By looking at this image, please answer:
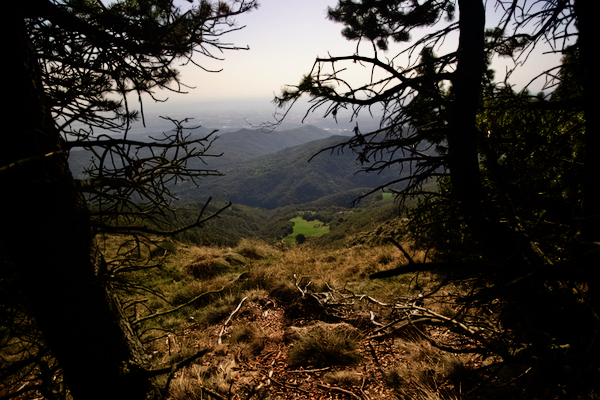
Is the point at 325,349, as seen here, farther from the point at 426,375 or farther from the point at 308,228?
the point at 308,228

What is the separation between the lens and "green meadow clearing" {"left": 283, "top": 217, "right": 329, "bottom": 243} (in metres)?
103

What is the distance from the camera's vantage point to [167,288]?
7176 millimetres

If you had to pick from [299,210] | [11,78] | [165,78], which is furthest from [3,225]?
[299,210]

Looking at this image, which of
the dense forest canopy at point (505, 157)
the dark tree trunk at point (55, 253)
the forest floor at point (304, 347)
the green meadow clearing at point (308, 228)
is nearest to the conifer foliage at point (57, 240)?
the dark tree trunk at point (55, 253)

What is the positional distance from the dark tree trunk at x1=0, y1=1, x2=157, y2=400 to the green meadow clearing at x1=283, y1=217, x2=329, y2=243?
316 ft

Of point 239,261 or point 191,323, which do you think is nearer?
point 191,323

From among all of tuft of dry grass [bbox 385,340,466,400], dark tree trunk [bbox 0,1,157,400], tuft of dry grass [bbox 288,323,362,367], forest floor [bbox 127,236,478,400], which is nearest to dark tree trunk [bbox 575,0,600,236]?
forest floor [bbox 127,236,478,400]

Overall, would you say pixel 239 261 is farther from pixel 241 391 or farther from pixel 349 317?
pixel 241 391

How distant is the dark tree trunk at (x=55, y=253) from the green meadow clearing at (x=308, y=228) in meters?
96.3

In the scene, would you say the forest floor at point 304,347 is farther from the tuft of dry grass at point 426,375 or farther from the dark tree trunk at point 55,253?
the dark tree trunk at point 55,253

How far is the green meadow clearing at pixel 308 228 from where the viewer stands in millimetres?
102544

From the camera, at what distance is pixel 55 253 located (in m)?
1.47

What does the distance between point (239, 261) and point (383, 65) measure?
28.6 feet

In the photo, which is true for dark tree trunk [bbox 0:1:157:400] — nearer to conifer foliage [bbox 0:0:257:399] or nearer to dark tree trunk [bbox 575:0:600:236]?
conifer foliage [bbox 0:0:257:399]
